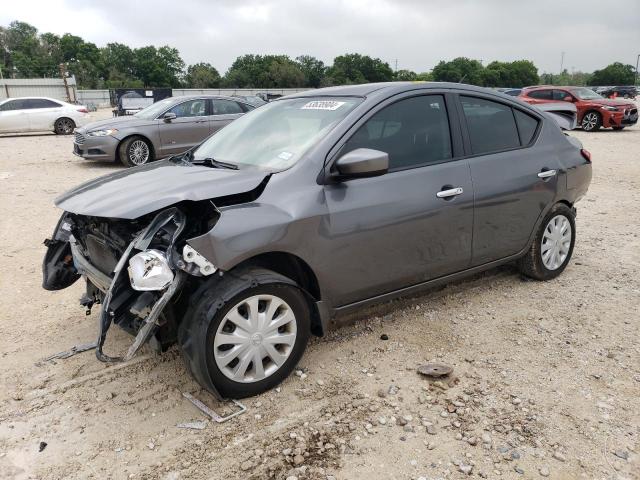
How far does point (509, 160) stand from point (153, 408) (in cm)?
307

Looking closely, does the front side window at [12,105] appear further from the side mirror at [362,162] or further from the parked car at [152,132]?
the side mirror at [362,162]

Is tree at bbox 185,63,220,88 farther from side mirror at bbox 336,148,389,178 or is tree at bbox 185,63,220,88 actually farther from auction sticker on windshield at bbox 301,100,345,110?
side mirror at bbox 336,148,389,178

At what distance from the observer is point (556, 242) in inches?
185

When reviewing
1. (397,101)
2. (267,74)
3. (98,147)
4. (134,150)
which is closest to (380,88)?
(397,101)

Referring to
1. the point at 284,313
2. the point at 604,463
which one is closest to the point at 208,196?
the point at 284,313

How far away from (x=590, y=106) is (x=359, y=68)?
68.9m

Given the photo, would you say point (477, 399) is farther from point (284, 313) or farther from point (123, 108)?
point (123, 108)

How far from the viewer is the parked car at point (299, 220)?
2811mm

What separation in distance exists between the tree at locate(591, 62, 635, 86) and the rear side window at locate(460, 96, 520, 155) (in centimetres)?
10772

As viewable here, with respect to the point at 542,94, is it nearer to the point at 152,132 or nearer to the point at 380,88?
the point at 152,132

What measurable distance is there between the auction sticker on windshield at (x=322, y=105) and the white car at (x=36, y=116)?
16964 millimetres

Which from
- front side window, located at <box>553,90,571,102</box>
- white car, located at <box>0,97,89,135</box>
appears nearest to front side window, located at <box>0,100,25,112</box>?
white car, located at <box>0,97,89,135</box>

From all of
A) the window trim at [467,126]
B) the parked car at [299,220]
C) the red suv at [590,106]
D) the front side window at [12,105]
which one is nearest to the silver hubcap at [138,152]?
the parked car at [299,220]

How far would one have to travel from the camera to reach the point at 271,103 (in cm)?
426
